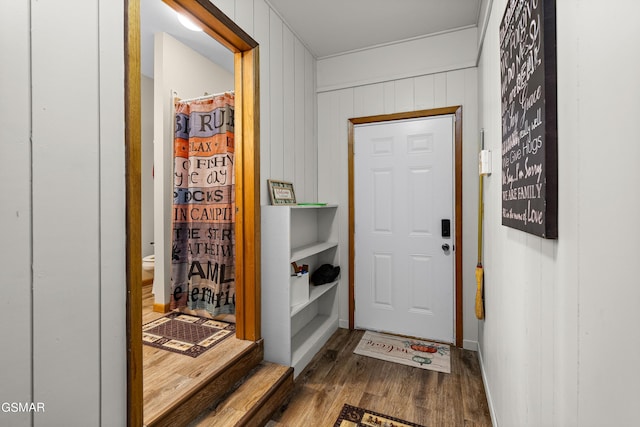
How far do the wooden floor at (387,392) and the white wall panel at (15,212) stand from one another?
1.26 meters

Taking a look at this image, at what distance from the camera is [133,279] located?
1.25m

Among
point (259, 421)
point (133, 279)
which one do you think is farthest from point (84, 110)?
point (259, 421)

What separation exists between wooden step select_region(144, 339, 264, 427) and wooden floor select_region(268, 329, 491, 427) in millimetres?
335

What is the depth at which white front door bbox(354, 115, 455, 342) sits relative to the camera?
8.91 feet

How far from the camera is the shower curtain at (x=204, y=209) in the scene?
2592 millimetres

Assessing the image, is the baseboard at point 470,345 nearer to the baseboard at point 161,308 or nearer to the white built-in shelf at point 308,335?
the white built-in shelf at point 308,335

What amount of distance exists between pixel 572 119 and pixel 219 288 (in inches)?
98.6

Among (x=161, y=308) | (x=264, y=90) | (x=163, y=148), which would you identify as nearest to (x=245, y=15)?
(x=264, y=90)

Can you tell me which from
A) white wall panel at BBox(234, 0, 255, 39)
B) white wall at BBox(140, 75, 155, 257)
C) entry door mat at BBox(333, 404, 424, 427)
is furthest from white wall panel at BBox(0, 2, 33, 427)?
white wall at BBox(140, 75, 155, 257)

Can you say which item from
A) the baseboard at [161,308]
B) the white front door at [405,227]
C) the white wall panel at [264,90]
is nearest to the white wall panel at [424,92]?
the white front door at [405,227]

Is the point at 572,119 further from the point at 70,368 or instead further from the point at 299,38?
the point at 299,38

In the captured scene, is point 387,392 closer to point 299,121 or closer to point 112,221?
point 112,221

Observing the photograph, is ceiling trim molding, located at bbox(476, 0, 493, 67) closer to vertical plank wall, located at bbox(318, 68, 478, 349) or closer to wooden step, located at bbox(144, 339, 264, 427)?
vertical plank wall, located at bbox(318, 68, 478, 349)

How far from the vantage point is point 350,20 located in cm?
252
